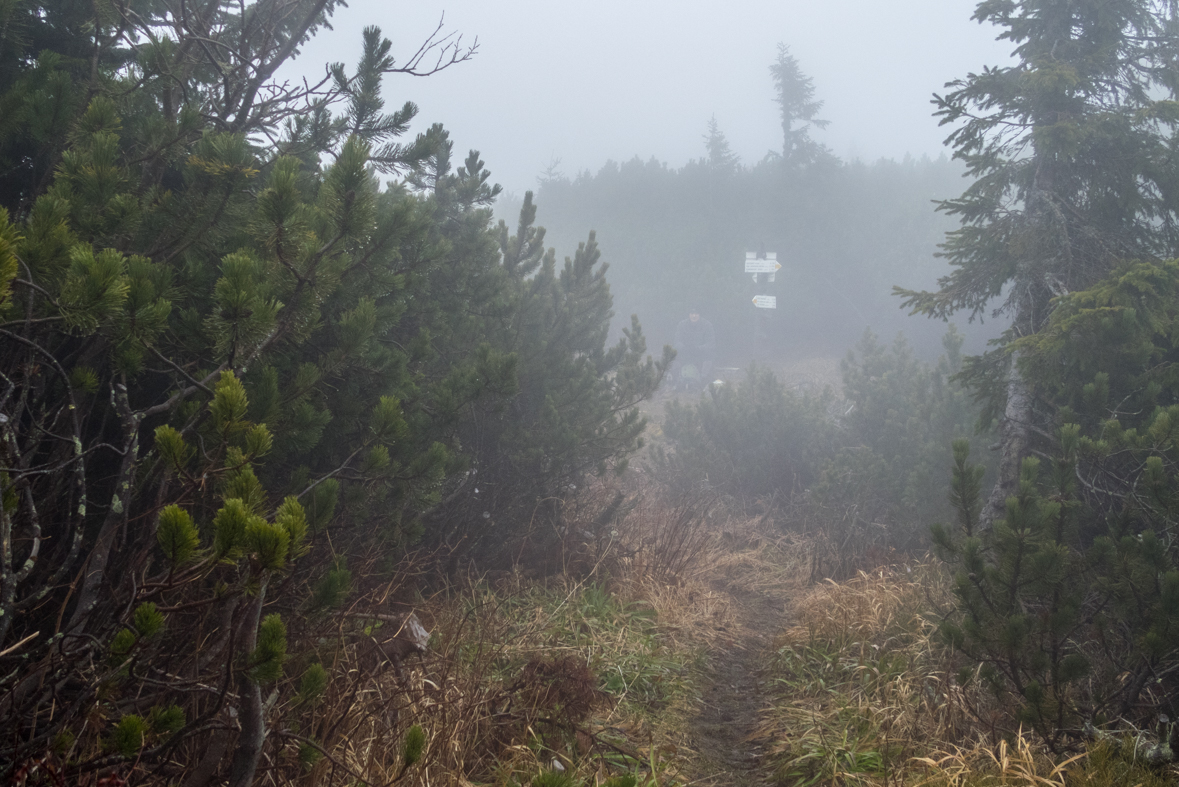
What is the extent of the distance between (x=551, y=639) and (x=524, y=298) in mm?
3430

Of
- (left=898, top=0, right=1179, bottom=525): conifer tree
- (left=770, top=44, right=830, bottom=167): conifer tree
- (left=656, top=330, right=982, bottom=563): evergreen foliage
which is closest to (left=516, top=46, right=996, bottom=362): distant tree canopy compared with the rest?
(left=770, top=44, right=830, bottom=167): conifer tree

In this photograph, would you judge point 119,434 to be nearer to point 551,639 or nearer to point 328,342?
point 328,342

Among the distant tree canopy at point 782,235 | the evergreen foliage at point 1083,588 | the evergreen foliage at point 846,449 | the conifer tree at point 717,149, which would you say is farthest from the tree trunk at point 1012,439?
the conifer tree at point 717,149

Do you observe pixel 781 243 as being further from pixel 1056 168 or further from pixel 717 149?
pixel 1056 168

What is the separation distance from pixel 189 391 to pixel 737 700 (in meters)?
3.79

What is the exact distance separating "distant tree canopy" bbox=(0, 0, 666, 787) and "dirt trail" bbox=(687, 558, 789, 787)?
6.52ft

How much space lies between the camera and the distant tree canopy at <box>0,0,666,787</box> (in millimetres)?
1627

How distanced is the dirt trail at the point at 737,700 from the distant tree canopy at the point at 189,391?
1.99 meters

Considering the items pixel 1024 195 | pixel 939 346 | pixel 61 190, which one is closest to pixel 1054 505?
pixel 1024 195

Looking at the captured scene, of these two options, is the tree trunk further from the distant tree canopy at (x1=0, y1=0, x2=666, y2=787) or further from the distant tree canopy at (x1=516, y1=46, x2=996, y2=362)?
the distant tree canopy at (x1=516, y1=46, x2=996, y2=362)

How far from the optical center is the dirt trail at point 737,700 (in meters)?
3.31

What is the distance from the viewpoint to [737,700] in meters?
4.27

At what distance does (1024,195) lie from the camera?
219 inches

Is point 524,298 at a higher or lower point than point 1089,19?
lower
